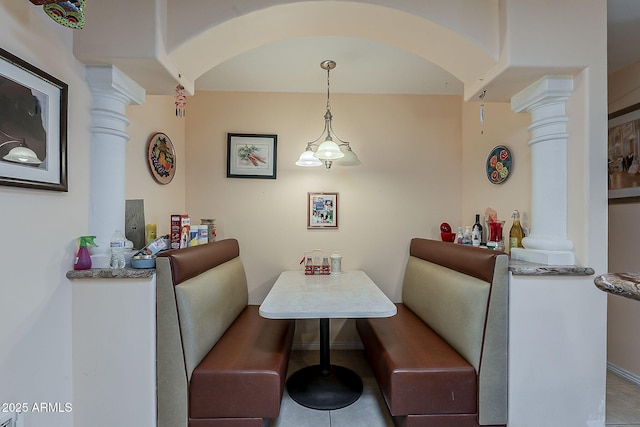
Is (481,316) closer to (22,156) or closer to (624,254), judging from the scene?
(624,254)

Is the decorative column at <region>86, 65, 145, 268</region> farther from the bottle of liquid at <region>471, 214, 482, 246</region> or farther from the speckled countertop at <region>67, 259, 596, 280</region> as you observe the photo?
the bottle of liquid at <region>471, 214, 482, 246</region>

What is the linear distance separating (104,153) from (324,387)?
85.6 inches

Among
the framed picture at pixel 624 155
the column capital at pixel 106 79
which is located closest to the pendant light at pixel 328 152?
the column capital at pixel 106 79

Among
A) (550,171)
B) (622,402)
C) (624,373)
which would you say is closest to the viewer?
(550,171)

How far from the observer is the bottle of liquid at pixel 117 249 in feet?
4.79

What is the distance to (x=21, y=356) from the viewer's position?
45.9 inches

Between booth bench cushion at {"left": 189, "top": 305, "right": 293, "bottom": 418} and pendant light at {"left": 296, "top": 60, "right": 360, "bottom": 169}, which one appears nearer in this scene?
booth bench cushion at {"left": 189, "top": 305, "right": 293, "bottom": 418}

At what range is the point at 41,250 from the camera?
1246mm

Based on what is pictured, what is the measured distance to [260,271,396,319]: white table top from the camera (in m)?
1.54

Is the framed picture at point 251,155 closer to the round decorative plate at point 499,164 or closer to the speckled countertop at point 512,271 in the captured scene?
the speckled countertop at point 512,271

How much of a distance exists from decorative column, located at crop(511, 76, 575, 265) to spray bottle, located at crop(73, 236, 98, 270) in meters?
2.62

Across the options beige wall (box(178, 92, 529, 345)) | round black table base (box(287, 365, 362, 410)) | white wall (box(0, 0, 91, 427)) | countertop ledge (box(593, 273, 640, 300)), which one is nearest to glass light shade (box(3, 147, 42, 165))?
white wall (box(0, 0, 91, 427))

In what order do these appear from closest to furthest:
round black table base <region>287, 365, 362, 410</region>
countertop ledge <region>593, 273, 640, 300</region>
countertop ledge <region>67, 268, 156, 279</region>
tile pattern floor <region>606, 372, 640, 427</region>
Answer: countertop ledge <region>593, 273, 640, 300</region>, countertop ledge <region>67, 268, 156, 279</region>, tile pattern floor <region>606, 372, 640, 427</region>, round black table base <region>287, 365, 362, 410</region>

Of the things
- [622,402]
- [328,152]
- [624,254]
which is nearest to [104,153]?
[328,152]
